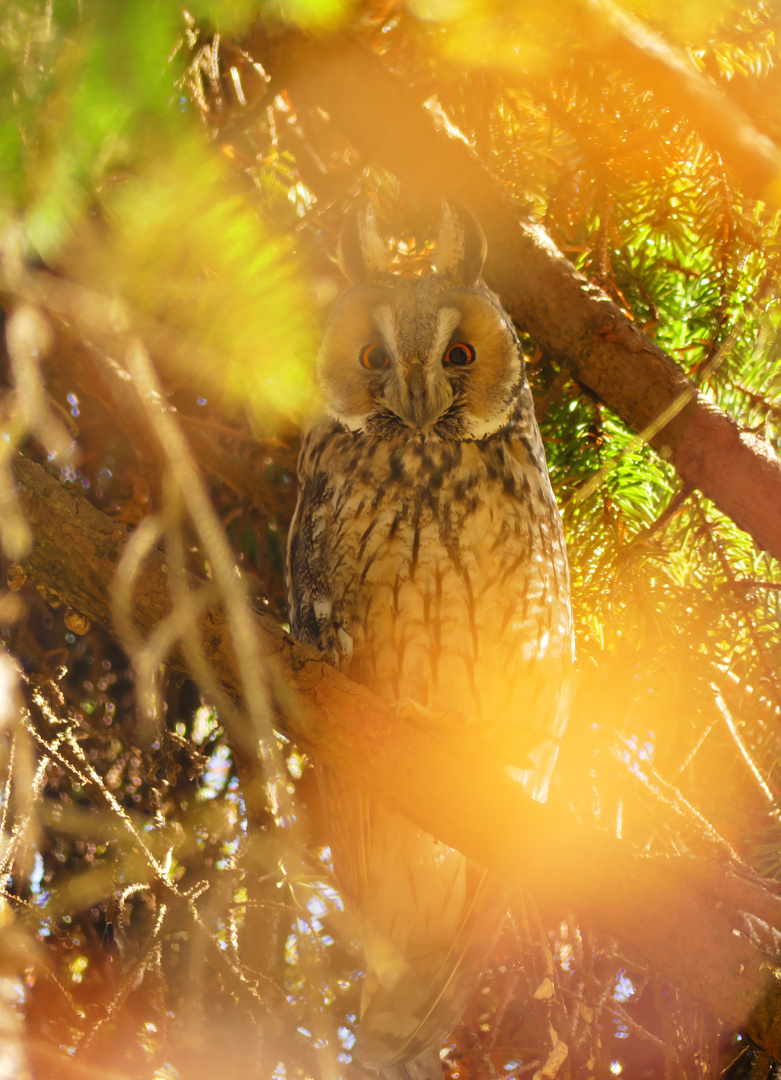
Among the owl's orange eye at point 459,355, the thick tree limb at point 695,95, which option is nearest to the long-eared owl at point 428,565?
the owl's orange eye at point 459,355

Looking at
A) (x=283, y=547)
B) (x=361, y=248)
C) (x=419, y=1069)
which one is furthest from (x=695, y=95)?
(x=419, y=1069)

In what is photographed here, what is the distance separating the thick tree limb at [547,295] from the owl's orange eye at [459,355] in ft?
0.42

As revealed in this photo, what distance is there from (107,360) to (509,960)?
3.98 ft

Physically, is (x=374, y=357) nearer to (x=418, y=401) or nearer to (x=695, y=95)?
(x=418, y=401)

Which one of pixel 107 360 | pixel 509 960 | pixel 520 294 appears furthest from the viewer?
pixel 509 960

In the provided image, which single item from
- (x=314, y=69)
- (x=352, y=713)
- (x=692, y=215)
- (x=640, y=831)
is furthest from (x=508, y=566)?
(x=314, y=69)

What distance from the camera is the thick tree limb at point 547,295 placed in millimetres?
953

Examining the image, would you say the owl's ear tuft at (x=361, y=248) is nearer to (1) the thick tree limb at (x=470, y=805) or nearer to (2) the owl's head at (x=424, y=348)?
(2) the owl's head at (x=424, y=348)

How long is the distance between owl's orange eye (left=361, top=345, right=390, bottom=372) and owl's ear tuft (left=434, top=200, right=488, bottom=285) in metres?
0.17

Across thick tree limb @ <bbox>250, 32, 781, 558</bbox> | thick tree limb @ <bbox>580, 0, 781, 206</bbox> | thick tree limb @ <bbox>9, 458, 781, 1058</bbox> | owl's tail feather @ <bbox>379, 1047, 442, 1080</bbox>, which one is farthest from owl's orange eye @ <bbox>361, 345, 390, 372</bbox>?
owl's tail feather @ <bbox>379, 1047, 442, 1080</bbox>

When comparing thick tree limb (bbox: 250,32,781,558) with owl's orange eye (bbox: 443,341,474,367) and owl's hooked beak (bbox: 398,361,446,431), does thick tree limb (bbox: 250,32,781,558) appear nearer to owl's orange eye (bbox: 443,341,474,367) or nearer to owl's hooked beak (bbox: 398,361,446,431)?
owl's orange eye (bbox: 443,341,474,367)

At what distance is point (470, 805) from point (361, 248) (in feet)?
2.97

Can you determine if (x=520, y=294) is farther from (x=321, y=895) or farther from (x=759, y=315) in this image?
(x=321, y=895)

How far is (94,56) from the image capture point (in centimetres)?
35
